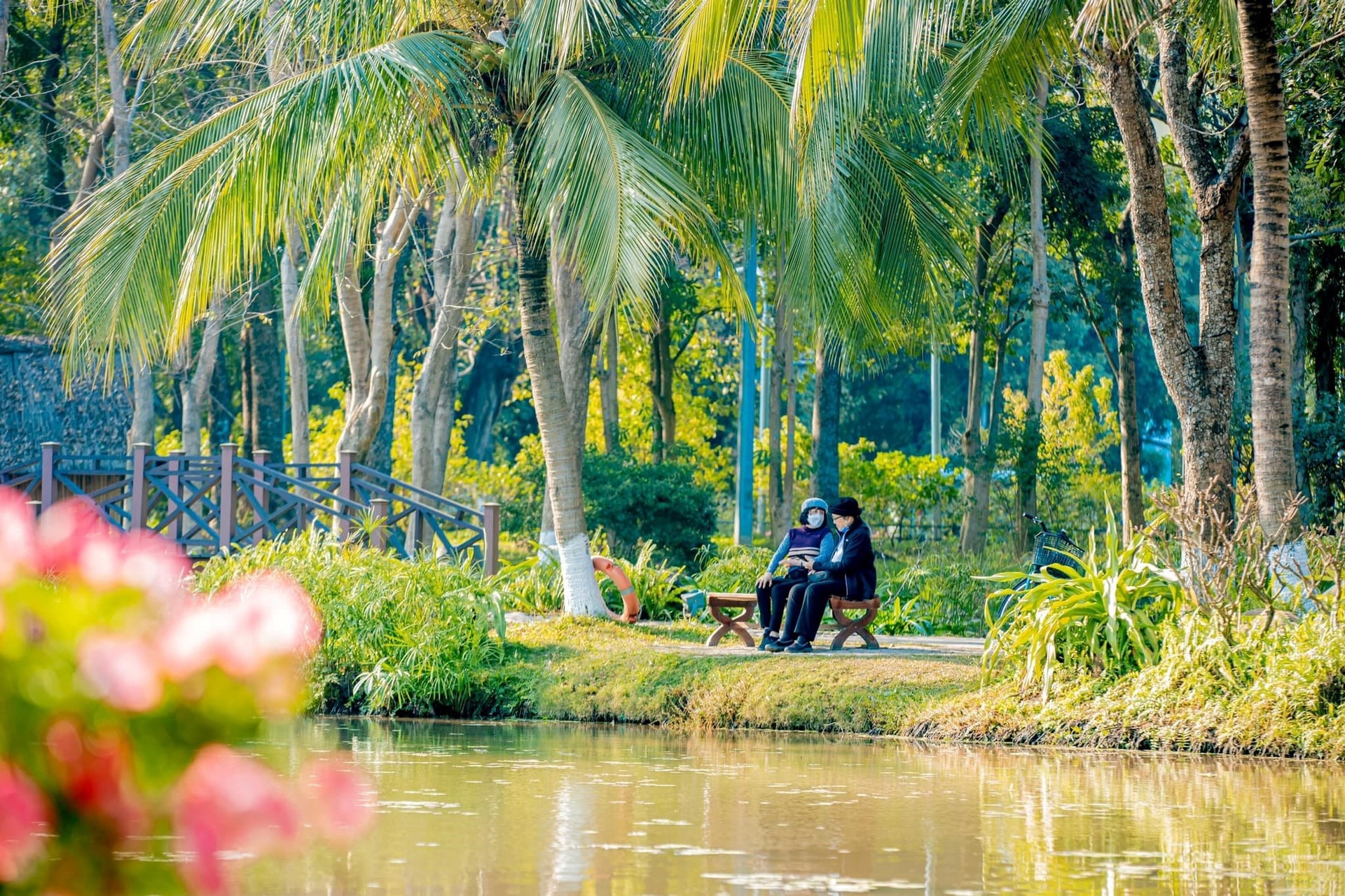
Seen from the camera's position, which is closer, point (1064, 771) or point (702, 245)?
point (1064, 771)

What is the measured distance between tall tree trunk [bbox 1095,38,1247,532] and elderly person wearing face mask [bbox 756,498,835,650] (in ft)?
9.84

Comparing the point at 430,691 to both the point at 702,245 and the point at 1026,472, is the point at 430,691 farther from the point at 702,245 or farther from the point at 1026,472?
the point at 1026,472

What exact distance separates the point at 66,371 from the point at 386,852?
27.7ft

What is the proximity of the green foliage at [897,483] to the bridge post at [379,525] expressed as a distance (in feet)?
43.5

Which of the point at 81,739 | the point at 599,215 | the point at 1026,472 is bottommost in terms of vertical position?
the point at 81,739

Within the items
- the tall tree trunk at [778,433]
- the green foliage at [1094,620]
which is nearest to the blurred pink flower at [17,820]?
the green foliage at [1094,620]

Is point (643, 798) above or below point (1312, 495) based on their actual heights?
below

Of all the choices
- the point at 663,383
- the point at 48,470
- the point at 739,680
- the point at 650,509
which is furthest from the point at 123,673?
the point at 663,383

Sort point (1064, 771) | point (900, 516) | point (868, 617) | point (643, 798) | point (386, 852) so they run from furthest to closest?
point (900, 516) → point (868, 617) → point (1064, 771) → point (643, 798) → point (386, 852)

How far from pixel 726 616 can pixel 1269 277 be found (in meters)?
5.30

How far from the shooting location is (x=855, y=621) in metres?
14.4

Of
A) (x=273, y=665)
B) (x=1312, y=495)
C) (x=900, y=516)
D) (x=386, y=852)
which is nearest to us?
(x=273, y=665)

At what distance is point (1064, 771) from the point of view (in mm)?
10500

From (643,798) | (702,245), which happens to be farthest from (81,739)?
(702,245)
